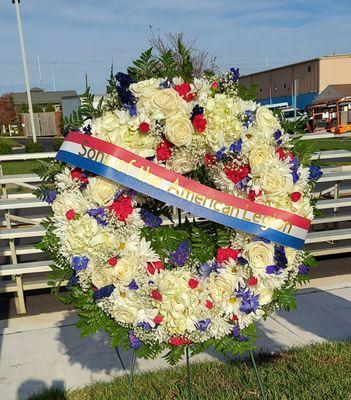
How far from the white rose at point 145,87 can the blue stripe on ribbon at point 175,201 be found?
45cm

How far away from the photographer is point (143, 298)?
2633mm

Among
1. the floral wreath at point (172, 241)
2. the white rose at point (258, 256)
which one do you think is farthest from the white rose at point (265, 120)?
the white rose at point (258, 256)

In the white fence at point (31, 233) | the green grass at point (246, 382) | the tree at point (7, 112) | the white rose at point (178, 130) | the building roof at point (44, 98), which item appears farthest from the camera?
the building roof at point (44, 98)

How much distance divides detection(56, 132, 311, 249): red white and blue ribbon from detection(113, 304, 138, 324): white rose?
63 centimetres

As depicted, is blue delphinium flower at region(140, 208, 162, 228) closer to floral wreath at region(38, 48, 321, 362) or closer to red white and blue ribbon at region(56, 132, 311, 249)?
floral wreath at region(38, 48, 321, 362)

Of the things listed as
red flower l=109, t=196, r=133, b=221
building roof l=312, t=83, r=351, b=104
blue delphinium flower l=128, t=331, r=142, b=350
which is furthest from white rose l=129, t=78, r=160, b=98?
building roof l=312, t=83, r=351, b=104

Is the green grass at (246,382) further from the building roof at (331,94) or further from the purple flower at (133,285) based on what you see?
the building roof at (331,94)

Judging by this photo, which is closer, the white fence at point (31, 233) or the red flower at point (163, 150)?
the red flower at point (163, 150)

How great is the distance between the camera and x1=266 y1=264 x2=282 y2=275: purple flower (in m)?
2.66

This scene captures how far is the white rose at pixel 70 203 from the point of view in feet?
8.70

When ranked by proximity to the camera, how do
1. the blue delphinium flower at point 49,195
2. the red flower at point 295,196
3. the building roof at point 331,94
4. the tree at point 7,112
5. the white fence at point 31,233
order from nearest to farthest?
the red flower at point 295,196 → the blue delphinium flower at point 49,195 → the white fence at point 31,233 → the building roof at point 331,94 → the tree at point 7,112

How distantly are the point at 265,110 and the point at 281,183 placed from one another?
45 cm

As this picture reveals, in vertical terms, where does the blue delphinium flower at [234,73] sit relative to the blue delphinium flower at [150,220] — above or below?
above

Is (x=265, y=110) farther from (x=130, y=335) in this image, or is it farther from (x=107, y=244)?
(x=130, y=335)
